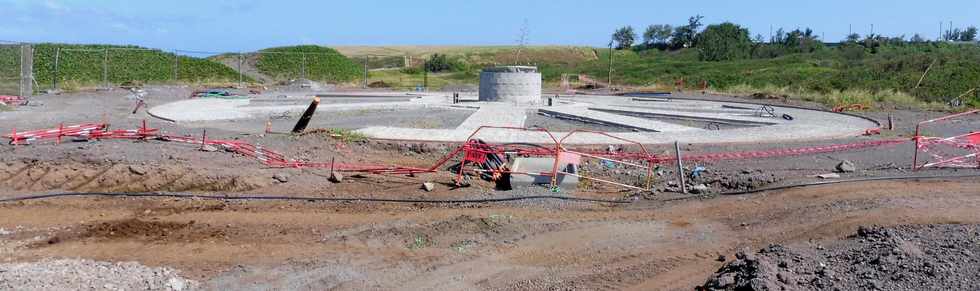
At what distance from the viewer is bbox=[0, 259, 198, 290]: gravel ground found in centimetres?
567

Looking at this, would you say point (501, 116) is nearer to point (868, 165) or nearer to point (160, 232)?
point (868, 165)

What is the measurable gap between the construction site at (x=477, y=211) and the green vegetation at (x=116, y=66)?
57.5 ft

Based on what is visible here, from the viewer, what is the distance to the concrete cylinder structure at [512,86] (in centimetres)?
2291

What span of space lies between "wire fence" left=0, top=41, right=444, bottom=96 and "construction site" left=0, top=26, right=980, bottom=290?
8.00 meters

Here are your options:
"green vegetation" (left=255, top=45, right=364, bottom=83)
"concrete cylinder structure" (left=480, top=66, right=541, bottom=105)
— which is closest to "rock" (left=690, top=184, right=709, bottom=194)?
"concrete cylinder structure" (left=480, top=66, right=541, bottom=105)

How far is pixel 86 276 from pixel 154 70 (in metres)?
32.4

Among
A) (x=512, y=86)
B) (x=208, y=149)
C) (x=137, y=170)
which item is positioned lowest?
(x=137, y=170)

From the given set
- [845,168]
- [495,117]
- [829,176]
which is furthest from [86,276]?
[495,117]

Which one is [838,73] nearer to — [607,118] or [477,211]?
[607,118]

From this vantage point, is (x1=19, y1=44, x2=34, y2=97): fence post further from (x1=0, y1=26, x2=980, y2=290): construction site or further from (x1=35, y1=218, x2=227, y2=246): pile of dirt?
(x1=35, y1=218, x2=227, y2=246): pile of dirt

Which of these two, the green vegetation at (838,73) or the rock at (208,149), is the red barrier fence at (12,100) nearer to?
the rock at (208,149)

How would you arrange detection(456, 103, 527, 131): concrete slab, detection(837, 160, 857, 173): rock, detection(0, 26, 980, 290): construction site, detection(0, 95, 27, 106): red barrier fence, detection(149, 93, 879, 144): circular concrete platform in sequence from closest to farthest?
1. detection(0, 26, 980, 290): construction site
2. detection(837, 160, 857, 173): rock
3. detection(149, 93, 879, 144): circular concrete platform
4. detection(456, 103, 527, 131): concrete slab
5. detection(0, 95, 27, 106): red barrier fence

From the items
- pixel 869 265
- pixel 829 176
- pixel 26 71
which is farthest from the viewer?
pixel 26 71

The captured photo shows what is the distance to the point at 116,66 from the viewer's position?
33.2 m
